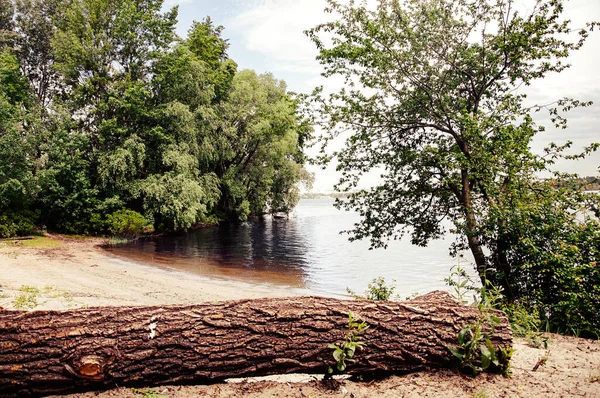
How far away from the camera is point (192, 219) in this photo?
26.8 meters

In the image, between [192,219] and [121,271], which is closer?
[121,271]

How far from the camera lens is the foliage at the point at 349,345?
3.41 m

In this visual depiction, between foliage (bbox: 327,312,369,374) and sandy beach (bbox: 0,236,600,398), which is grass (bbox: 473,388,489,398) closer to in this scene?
sandy beach (bbox: 0,236,600,398)

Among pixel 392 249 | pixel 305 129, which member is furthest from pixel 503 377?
pixel 392 249

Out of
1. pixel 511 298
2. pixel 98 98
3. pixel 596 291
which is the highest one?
pixel 98 98

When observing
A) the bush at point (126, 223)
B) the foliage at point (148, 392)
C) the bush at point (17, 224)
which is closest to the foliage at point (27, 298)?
the foliage at point (148, 392)

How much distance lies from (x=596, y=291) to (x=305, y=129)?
280 inches

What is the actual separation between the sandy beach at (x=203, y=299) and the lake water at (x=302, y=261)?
1.57 metres

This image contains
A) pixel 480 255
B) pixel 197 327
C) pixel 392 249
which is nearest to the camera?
pixel 197 327

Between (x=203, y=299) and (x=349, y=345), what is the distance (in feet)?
24.7

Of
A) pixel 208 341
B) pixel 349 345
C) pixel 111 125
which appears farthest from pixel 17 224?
pixel 349 345

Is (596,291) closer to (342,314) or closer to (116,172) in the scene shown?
(342,314)

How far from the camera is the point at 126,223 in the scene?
983 inches

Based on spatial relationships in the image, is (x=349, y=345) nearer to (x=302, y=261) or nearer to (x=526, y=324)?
(x=526, y=324)
